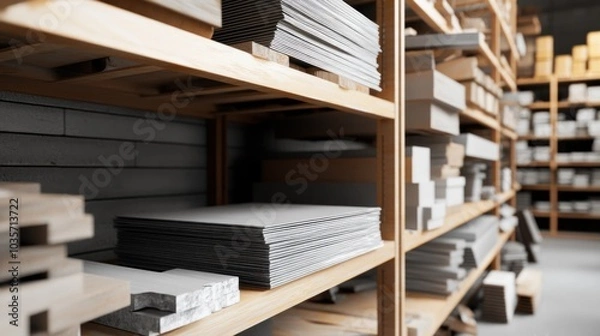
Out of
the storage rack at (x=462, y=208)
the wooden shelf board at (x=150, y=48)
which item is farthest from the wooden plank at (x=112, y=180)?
the storage rack at (x=462, y=208)

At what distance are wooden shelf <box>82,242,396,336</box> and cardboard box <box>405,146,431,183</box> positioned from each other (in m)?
0.57

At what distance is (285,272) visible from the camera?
3.51 ft

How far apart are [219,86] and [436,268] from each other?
1.61 meters

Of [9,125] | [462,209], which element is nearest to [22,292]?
[9,125]

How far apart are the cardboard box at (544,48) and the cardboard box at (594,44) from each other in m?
0.48

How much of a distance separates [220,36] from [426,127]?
1.18 metres

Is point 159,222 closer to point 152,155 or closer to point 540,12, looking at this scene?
point 152,155

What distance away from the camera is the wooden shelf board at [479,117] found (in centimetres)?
265

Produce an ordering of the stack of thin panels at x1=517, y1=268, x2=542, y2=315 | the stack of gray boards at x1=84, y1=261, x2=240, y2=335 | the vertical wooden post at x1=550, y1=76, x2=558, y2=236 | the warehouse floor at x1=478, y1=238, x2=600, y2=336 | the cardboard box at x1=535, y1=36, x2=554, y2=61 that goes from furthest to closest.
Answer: the vertical wooden post at x1=550, y1=76, x2=558, y2=236
the cardboard box at x1=535, y1=36, x2=554, y2=61
the stack of thin panels at x1=517, y1=268, x2=542, y2=315
the warehouse floor at x1=478, y1=238, x2=600, y2=336
the stack of gray boards at x1=84, y1=261, x2=240, y2=335

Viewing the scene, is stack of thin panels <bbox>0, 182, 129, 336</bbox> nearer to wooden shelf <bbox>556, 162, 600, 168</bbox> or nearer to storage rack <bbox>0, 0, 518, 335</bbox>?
storage rack <bbox>0, 0, 518, 335</bbox>

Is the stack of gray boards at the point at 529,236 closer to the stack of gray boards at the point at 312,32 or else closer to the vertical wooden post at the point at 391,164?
the vertical wooden post at the point at 391,164

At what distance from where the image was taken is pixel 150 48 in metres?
0.69

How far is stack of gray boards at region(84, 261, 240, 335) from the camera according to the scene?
78 centimetres

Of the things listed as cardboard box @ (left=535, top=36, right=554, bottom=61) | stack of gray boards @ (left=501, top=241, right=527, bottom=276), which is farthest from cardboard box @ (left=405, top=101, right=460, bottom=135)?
cardboard box @ (left=535, top=36, right=554, bottom=61)
